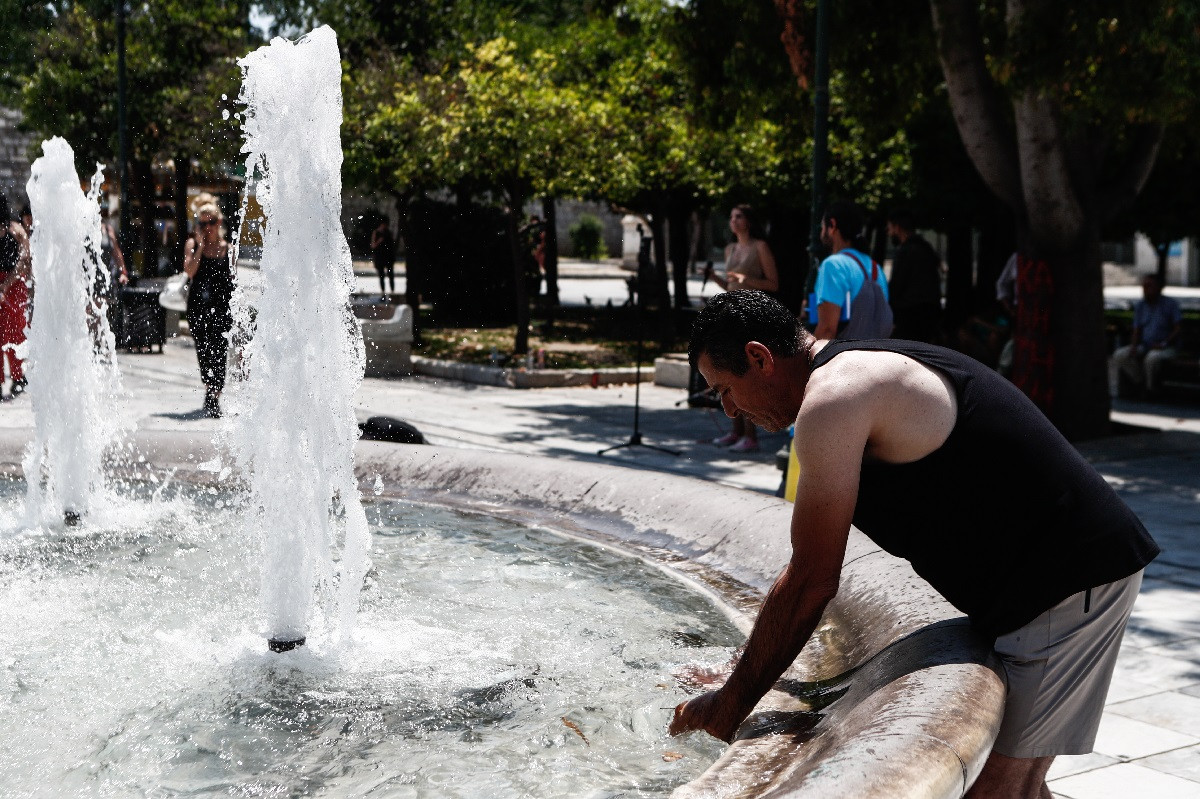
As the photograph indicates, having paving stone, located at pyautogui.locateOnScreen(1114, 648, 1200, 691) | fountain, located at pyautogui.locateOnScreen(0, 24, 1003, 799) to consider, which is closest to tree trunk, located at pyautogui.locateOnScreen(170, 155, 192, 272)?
fountain, located at pyautogui.locateOnScreen(0, 24, 1003, 799)

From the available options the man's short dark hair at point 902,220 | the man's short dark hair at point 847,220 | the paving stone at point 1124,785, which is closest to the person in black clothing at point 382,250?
the man's short dark hair at point 902,220

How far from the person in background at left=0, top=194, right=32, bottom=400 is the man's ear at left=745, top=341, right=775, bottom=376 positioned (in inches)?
421

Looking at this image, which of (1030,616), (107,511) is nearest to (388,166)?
(107,511)

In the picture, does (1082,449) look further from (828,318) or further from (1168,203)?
(1168,203)

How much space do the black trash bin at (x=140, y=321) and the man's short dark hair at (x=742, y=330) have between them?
14855mm

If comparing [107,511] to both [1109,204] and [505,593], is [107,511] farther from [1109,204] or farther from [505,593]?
[1109,204]

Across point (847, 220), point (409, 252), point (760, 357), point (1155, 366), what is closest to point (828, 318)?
point (847, 220)

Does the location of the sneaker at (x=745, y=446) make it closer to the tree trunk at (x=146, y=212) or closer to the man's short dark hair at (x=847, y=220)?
the man's short dark hair at (x=847, y=220)

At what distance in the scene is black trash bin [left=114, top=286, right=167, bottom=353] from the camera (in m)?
16.3

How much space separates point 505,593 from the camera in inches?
180

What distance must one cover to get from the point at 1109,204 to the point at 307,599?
318 inches

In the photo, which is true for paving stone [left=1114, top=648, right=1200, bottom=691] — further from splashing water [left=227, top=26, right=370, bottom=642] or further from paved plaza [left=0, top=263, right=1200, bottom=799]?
splashing water [left=227, top=26, right=370, bottom=642]

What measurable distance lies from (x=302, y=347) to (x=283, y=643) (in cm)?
108

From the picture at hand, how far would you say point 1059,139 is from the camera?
9680 mm
